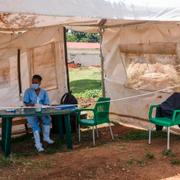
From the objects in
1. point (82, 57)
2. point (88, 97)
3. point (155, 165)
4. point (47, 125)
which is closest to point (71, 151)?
point (47, 125)

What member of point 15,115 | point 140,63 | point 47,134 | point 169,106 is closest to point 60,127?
point 47,134

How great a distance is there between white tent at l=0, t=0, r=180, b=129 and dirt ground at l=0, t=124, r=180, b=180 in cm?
148

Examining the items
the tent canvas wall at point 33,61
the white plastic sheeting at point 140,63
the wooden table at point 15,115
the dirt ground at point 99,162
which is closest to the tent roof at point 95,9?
the tent canvas wall at point 33,61

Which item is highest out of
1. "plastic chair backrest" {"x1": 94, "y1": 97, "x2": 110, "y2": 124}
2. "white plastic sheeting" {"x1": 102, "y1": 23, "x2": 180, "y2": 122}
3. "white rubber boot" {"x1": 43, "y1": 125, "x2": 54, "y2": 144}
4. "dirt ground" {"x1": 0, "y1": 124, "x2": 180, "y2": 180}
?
"white plastic sheeting" {"x1": 102, "y1": 23, "x2": 180, "y2": 122}

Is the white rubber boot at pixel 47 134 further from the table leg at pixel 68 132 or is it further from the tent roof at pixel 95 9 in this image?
the tent roof at pixel 95 9

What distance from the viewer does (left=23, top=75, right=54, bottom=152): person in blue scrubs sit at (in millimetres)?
8141

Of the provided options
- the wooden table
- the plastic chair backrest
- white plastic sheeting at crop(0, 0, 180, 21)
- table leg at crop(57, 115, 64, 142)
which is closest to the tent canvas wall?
table leg at crop(57, 115, 64, 142)

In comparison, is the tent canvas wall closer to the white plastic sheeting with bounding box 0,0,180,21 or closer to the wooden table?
the wooden table

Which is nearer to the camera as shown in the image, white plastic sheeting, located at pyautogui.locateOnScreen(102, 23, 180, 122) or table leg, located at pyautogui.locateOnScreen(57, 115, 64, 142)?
table leg, located at pyautogui.locateOnScreen(57, 115, 64, 142)

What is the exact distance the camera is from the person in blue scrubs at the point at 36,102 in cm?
814

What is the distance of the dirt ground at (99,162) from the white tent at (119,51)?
1483 millimetres

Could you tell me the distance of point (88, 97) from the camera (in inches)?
638

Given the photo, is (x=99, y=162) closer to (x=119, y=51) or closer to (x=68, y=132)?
(x=68, y=132)

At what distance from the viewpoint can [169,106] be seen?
8.30 metres
